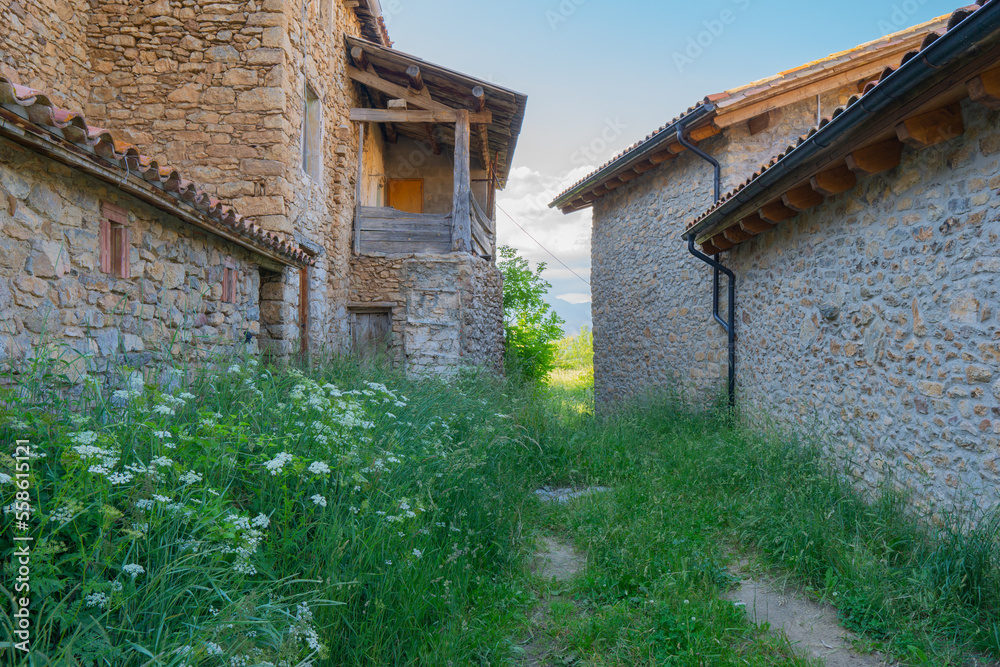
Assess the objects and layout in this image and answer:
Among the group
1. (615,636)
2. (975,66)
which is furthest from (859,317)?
(615,636)

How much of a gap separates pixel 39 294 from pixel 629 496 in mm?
4485

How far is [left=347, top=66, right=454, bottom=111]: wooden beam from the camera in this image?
10.1 metres

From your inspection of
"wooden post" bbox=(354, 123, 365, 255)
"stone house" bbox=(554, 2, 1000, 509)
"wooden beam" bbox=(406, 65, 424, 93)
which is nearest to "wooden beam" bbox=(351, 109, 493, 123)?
"wooden post" bbox=(354, 123, 365, 255)

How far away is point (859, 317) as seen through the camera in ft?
A: 14.7

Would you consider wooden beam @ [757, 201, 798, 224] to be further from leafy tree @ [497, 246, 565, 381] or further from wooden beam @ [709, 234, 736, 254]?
leafy tree @ [497, 246, 565, 381]

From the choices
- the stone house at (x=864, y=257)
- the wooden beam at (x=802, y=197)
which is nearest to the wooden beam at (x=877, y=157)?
the stone house at (x=864, y=257)

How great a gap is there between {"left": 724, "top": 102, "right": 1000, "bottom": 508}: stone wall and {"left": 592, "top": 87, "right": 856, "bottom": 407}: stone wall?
2358 millimetres

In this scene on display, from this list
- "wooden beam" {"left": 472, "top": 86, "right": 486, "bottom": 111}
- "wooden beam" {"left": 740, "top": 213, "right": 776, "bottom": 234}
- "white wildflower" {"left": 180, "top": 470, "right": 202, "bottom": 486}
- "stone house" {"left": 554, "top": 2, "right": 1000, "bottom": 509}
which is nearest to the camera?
"white wildflower" {"left": 180, "top": 470, "right": 202, "bottom": 486}

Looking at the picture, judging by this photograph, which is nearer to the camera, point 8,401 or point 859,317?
point 8,401

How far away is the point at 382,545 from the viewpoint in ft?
9.39

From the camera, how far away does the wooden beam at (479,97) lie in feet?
30.8

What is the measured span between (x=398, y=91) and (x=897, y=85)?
27.8 ft

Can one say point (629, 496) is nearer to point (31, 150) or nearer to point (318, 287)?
point (31, 150)

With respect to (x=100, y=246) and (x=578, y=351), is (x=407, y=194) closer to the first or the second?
(x=100, y=246)
